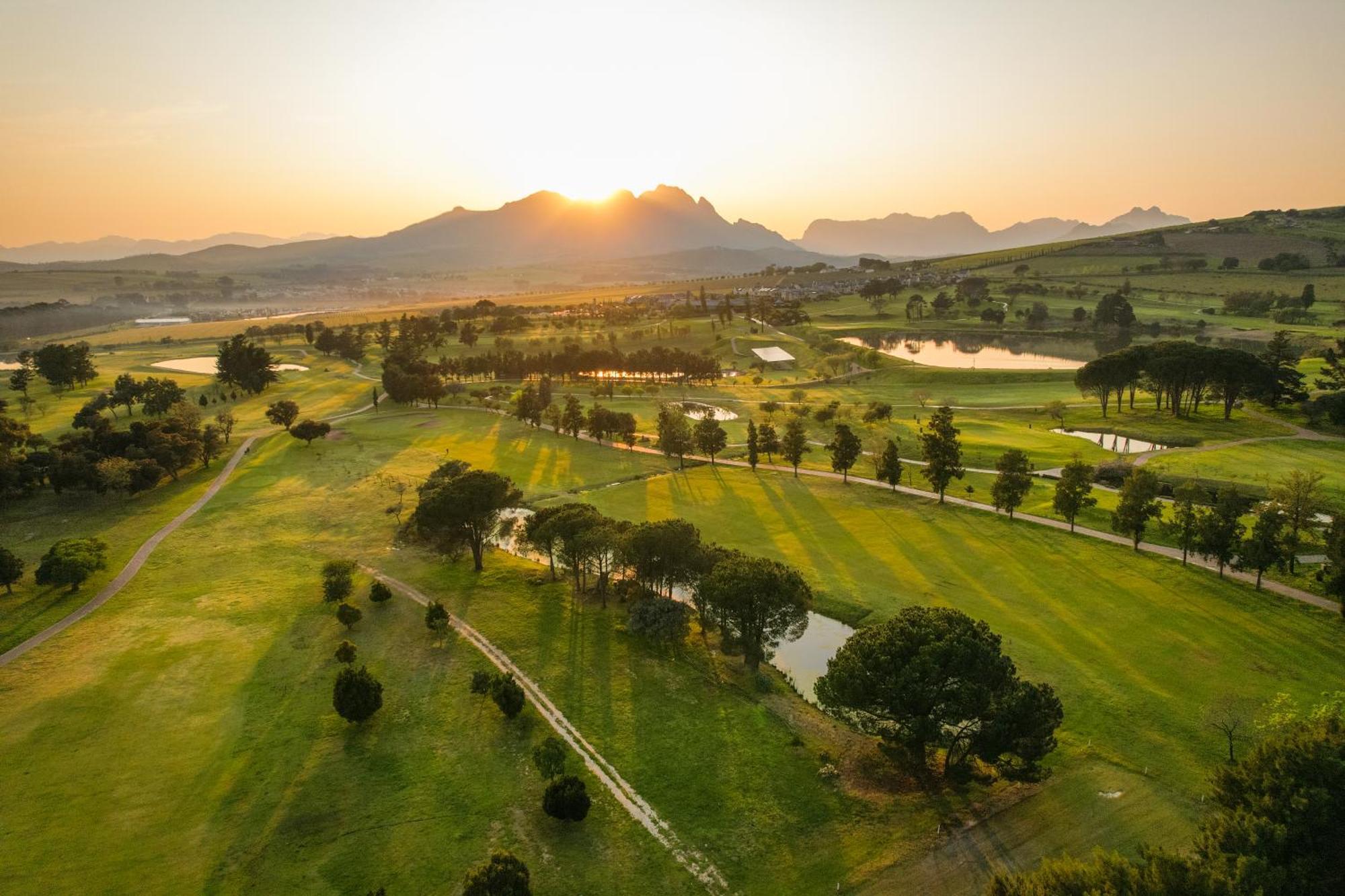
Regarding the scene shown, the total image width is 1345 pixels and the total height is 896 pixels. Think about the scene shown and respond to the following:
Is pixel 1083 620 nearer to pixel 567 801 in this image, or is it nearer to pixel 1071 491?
pixel 1071 491

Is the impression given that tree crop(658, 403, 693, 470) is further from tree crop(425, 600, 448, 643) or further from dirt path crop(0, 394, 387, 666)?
dirt path crop(0, 394, 387, 666)

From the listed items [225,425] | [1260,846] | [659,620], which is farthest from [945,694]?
[225,425]

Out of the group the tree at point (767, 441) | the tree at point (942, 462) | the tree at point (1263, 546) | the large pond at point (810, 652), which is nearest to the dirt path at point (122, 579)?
the large pond at point (810, 652)

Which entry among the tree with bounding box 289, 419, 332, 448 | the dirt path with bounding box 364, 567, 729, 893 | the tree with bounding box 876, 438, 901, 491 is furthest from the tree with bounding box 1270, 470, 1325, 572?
the tree with bounding box 289, 419, 332, 448

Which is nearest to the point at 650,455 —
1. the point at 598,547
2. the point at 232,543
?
the point at 598,547

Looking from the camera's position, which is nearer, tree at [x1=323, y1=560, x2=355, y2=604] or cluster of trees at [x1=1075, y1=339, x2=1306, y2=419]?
tree at [x1=323, y1=560, x2=355, y2=604]

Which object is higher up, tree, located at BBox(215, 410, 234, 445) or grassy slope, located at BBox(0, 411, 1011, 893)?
tree, located at BBox(215, 410, 234, 445)

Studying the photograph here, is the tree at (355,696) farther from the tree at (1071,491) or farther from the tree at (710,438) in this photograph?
the tree at (1071,491)
